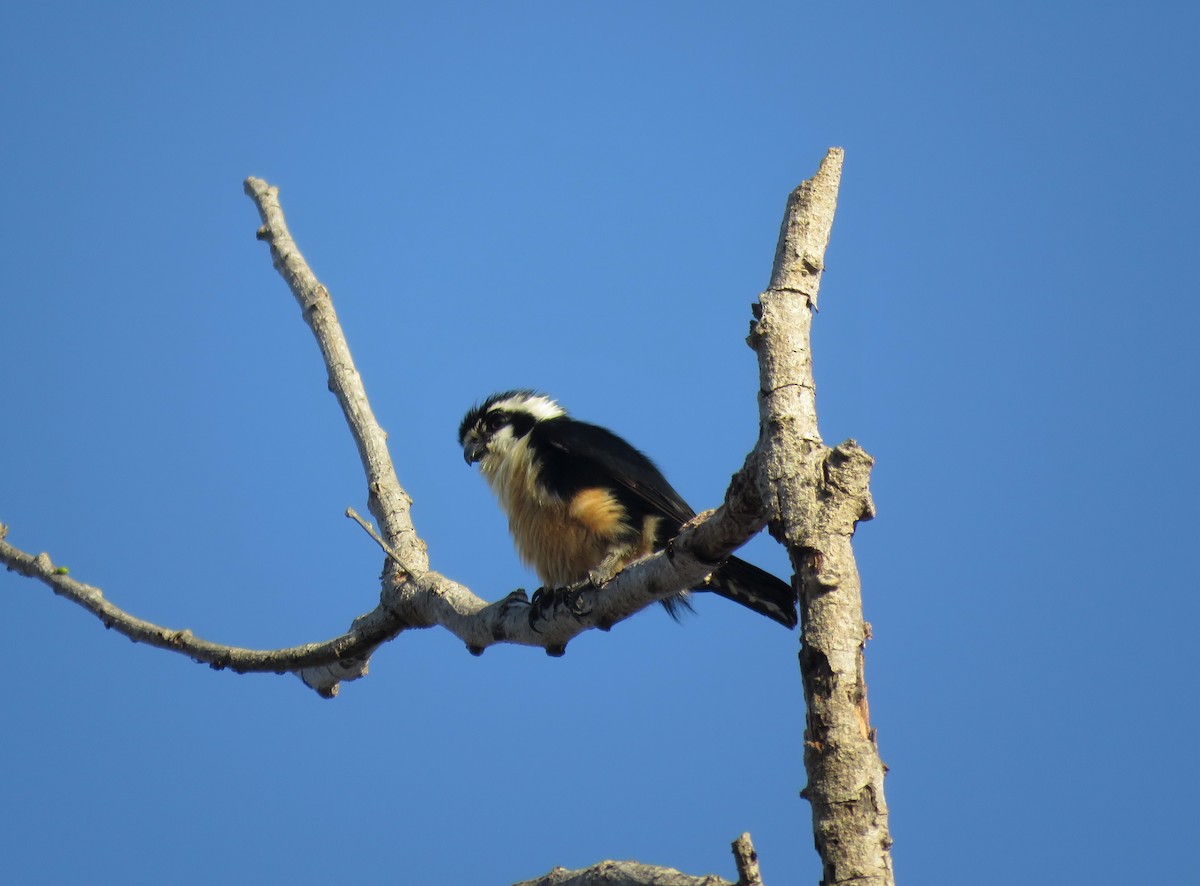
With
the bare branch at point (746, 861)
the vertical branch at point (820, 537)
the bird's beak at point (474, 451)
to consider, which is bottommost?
the bare branch at point (746, 861)

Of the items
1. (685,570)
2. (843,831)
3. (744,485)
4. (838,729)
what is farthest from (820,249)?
(843,831)

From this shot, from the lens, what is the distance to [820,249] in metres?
3.70

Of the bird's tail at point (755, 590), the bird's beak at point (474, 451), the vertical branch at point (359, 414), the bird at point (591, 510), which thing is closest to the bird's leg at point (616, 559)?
the bird at point (591, 510)

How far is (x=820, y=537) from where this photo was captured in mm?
3219

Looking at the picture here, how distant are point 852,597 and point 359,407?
306 cm

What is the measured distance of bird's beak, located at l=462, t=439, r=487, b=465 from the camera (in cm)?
724

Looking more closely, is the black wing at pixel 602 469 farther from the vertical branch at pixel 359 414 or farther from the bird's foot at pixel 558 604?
the bird's foot at pixel 558 604

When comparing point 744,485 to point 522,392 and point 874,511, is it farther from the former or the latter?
point 522,392

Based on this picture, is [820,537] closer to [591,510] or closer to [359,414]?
[359,414]

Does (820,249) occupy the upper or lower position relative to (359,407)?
lower

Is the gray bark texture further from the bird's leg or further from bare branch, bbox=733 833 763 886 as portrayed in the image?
the bird's leg

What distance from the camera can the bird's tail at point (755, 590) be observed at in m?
5.84

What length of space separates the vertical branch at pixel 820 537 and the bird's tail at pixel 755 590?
2.39m

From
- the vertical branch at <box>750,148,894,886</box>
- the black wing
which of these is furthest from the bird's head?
the vertical branch at <box>750,148,894,886</box>
